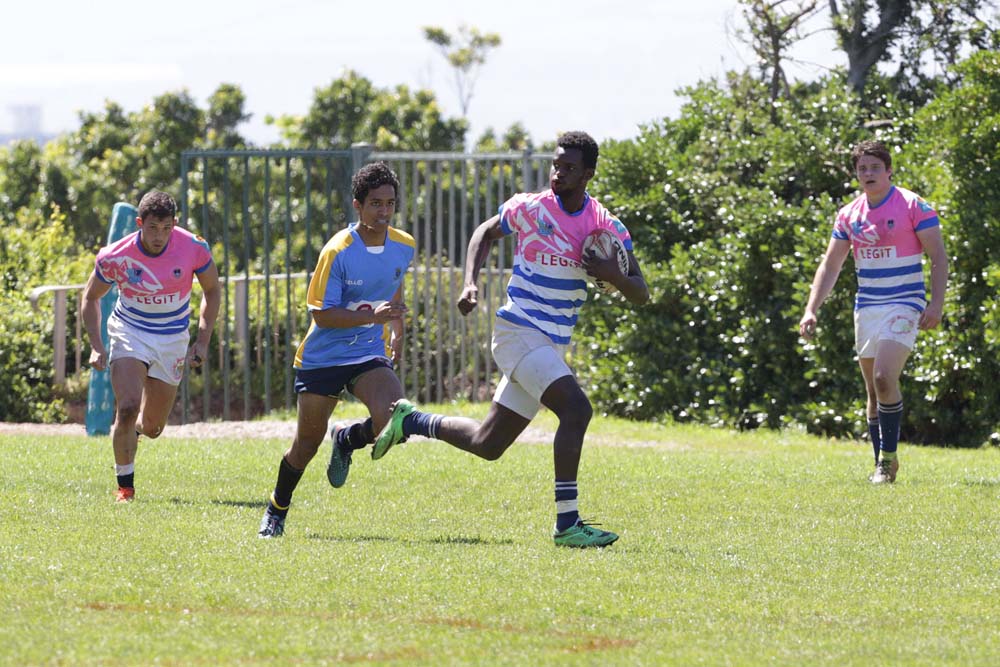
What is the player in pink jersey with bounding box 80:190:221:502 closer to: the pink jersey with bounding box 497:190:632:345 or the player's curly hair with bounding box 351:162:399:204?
the player's curly hair with bounding box 351:162:399:204

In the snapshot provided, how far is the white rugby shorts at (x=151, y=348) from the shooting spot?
964 centimetres

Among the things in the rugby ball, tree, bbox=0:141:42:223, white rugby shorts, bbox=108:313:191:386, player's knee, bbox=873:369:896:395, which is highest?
tree, bbox=0:141:42:223

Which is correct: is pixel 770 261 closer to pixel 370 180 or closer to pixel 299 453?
pixel 370 180

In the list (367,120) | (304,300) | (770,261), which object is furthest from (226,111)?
(770,261)

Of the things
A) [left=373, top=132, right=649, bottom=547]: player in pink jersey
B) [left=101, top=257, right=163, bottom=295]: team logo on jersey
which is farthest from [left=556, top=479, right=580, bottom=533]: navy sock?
[left=101, top=257, right=163, bottom=295]: team logo on jersey

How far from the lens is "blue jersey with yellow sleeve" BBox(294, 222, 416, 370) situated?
25.9 feet

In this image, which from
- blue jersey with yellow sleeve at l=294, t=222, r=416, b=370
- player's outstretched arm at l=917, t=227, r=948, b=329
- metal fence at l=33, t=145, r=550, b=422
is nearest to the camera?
blue jersey with yellow sleeve at l=294, t=222, r=416, b=370

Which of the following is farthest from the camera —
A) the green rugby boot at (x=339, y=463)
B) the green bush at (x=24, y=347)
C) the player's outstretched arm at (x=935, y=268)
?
the green bush at (x=24, y=347)

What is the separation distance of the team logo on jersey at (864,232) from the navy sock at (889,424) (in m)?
1.01

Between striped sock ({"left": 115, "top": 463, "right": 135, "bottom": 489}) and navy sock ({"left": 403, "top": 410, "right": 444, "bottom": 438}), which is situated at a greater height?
navy sock ({"left": 403, "top": 410, "right": 444, "bottom": 438})

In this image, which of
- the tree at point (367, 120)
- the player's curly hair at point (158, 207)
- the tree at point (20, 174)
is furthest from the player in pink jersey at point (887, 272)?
the tree at point (20, 174)

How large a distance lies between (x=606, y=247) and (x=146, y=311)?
3325mm

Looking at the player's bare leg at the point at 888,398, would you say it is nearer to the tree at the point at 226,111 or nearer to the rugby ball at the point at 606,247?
the rugby ball at the point at 606,247

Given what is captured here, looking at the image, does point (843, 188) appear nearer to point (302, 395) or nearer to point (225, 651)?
point (302, 395)
